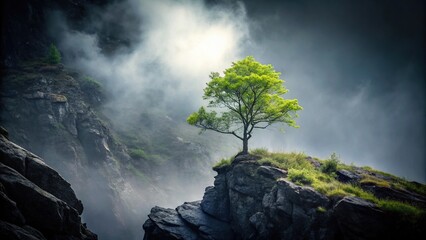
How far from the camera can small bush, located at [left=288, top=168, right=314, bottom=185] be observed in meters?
20.3

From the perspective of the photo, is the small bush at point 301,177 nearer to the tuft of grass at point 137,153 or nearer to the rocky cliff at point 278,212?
the rocky cliff at point 278,212

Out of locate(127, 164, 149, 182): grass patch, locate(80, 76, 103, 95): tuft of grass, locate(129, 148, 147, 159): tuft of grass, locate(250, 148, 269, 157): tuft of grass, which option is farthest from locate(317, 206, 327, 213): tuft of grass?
locate(80, 76, 103, 95): tuft of grass

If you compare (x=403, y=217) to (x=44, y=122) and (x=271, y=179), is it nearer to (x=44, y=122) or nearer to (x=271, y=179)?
(x=271, y=179)

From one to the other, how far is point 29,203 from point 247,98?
75.2 ft

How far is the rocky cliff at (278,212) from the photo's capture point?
14445 mm

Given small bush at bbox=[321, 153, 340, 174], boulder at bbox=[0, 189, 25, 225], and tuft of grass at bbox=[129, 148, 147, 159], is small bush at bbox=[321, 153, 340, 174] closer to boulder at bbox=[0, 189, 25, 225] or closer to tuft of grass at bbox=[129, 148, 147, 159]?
boulder at bbox=[0, 189, 25, 225]

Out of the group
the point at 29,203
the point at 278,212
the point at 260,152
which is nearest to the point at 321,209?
the point at 278,212

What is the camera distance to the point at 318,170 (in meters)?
23.6

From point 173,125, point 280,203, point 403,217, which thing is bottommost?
point 403,217

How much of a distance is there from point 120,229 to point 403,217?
250ft

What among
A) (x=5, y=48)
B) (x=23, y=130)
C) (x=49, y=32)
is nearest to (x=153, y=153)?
(x=23, y=130)

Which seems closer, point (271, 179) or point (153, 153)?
point (271, 179)

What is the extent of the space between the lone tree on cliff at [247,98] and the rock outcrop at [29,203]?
1632cm

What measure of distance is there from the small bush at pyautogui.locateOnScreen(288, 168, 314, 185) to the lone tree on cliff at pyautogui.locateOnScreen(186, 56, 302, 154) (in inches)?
314
